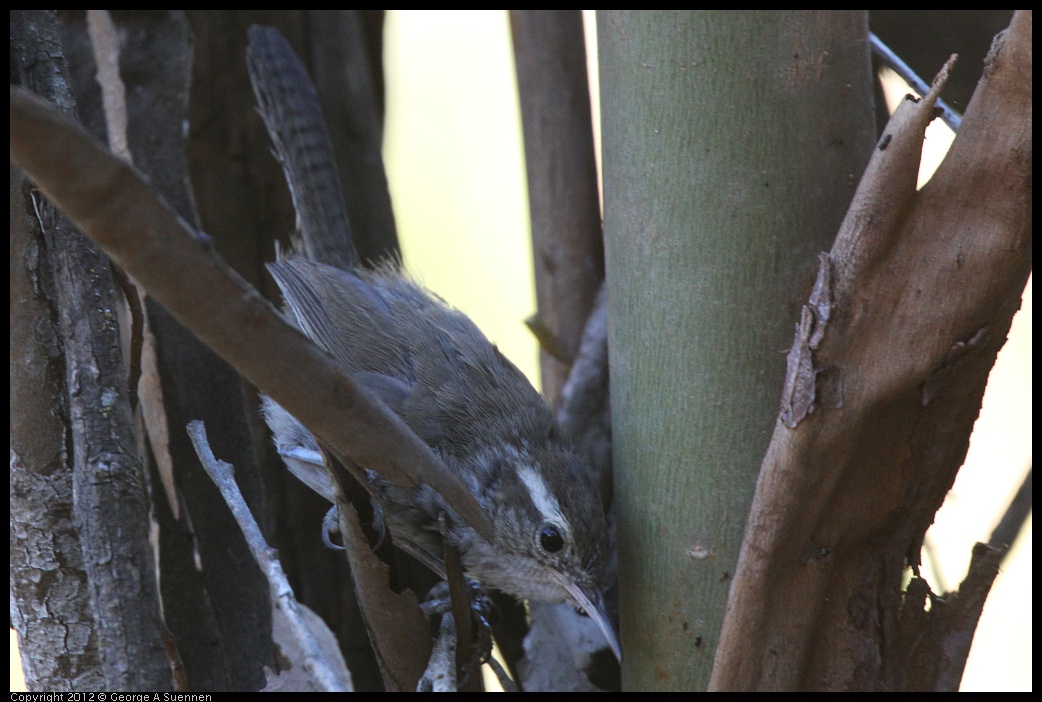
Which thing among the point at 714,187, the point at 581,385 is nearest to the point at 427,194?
the point at 581,385

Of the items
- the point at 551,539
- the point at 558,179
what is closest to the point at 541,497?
the point at 551,539

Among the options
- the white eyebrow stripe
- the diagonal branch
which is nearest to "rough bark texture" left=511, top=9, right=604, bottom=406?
the white eyebrow stripe

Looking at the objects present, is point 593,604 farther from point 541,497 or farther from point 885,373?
point 885,373

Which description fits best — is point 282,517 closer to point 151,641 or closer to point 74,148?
point 151,641

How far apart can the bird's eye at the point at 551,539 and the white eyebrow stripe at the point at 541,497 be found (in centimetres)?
1

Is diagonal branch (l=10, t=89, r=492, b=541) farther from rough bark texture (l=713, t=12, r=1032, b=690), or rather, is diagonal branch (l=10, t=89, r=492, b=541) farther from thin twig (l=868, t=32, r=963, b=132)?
thin twig (l=868, t=32, r=963, b=132)

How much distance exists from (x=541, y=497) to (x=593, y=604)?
18 centimetres

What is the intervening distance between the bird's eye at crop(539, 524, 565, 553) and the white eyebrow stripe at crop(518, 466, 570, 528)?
0.04 ft

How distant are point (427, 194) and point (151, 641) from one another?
1698mm

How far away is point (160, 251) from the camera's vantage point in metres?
0.64

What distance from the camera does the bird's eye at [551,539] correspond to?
1388 millimetres

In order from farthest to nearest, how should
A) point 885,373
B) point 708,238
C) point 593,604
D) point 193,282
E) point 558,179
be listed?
point 558,179 → point 593,604 → point 708,238 → point 885,373 → point 193,282

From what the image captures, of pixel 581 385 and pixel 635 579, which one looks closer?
pixel 635 579

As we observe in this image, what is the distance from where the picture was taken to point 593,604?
1346mm
